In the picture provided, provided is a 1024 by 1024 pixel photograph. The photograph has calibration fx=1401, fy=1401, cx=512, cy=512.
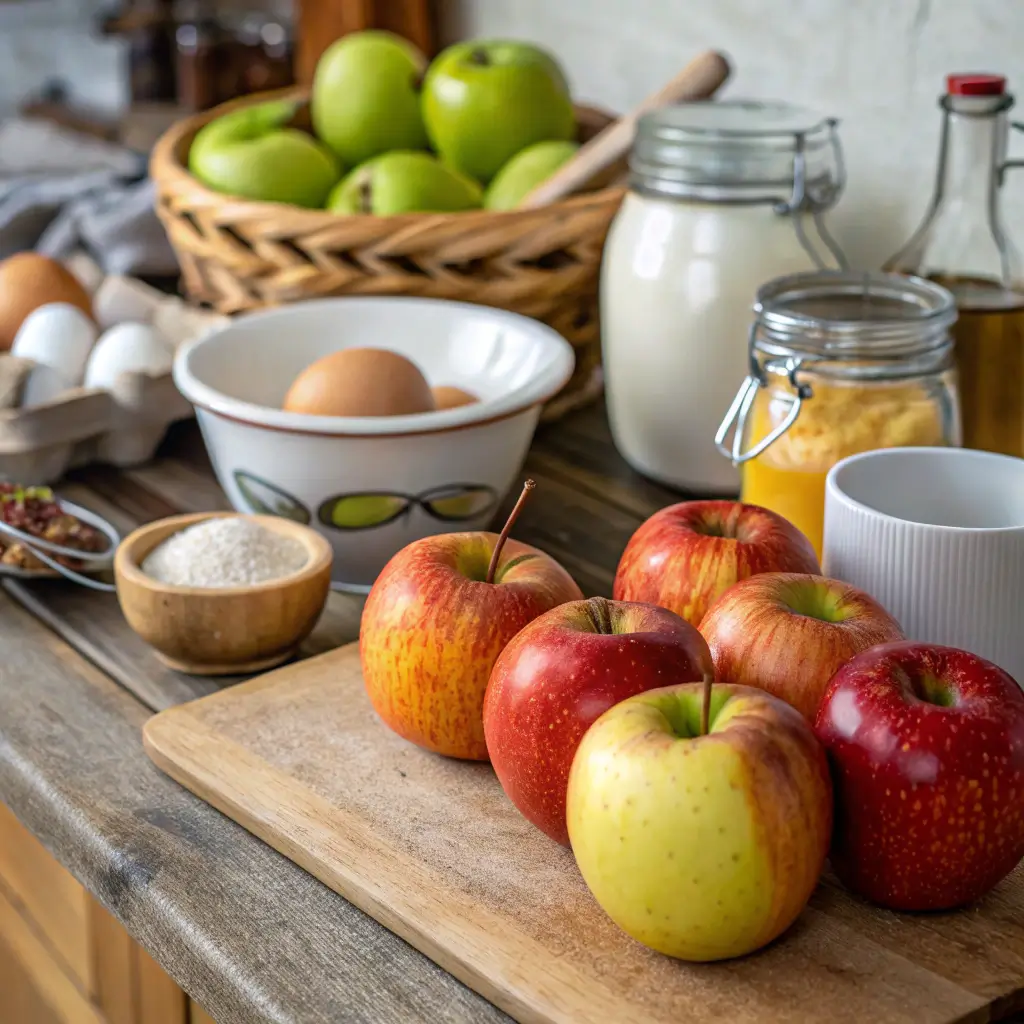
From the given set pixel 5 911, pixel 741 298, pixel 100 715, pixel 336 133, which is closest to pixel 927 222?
pixel 741 298

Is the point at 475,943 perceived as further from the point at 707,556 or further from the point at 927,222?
the point at 927,222

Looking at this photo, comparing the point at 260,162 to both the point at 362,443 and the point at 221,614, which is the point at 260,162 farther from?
the point at 221,614

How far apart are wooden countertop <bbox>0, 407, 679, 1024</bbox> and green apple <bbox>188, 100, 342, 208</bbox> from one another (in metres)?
0.26

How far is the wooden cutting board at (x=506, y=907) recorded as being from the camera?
502mm

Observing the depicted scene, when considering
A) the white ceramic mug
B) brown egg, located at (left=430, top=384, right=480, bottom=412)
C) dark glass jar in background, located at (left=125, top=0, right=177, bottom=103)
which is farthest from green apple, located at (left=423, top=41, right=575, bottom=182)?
dark glass jar in background, located at (left=125, top=0, right=177, bottom=103)

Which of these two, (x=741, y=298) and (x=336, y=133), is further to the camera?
(x=336, y=133)

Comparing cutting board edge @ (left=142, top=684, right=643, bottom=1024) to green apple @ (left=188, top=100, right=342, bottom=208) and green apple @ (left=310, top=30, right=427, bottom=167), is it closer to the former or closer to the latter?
green apple @ (left=188, top=100, right=342, bottom=208)

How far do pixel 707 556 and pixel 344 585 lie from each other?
0.31m

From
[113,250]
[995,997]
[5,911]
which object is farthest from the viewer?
[113,250]

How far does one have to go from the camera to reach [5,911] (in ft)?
2.80

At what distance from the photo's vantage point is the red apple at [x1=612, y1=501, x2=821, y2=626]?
670mm

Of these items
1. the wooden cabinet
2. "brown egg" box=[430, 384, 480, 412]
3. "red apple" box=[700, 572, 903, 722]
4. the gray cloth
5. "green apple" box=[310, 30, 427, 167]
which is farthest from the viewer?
the gray cloth

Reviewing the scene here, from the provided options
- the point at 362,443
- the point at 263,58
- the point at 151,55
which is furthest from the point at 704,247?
the point at 151,55

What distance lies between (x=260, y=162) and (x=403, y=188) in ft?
0.39
